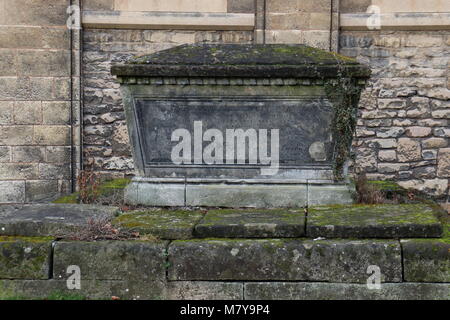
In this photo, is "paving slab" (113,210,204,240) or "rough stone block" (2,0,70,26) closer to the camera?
"paving slab" (113,210,204,240)

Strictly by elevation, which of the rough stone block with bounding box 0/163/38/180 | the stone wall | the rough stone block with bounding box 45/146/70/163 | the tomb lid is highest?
the stone wall

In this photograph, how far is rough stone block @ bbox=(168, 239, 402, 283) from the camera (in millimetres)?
3064

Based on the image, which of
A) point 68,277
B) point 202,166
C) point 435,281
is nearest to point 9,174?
point 202,166

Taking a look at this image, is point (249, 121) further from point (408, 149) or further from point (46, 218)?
point (408, 149)

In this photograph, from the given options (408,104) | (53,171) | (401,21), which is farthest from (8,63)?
(408,104)

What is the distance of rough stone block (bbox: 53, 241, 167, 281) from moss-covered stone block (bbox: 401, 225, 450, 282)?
1317mm

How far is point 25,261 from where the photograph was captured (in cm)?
315

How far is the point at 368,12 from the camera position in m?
7.36

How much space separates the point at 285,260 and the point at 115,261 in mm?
930

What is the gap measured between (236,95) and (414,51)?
4.10 metres

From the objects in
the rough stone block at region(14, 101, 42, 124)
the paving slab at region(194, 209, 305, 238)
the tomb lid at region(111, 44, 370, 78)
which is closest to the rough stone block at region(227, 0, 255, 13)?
the rough stone block at region(14, 101, 42, 124)

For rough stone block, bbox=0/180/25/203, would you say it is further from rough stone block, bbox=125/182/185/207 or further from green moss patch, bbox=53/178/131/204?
rough stone block, bbox=125/182/185/207

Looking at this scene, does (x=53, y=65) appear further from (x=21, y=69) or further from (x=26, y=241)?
(x=26, y=241)

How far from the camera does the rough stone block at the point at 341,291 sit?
303 cm
